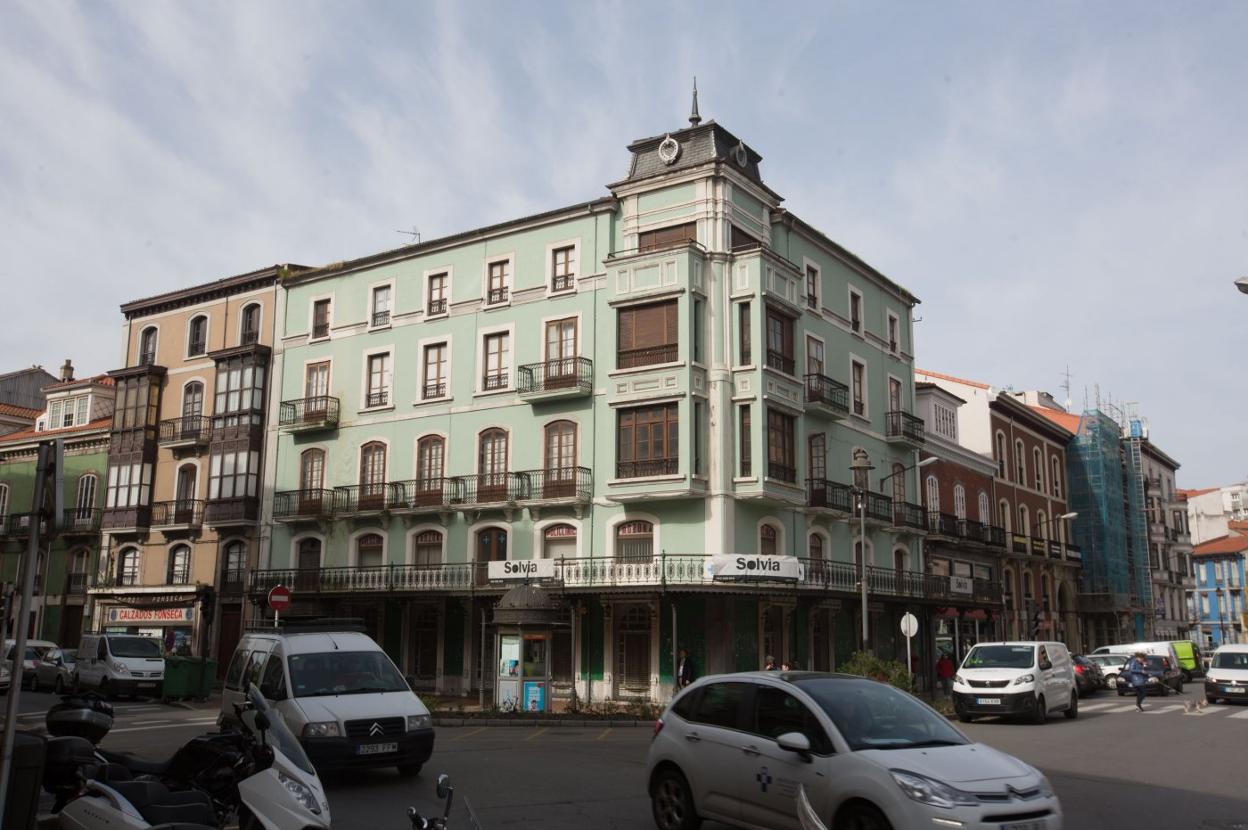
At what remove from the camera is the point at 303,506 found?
1448 inches

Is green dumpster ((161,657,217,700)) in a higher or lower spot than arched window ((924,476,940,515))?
lower

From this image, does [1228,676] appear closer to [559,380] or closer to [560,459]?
[560,459]

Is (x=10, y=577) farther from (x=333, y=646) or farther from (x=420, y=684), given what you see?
(x=333, y=646)

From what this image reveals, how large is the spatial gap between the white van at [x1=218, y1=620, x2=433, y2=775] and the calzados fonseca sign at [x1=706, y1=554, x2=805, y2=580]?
46.4 ft

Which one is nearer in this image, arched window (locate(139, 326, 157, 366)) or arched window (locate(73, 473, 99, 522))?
arched window (locate(139, 326, 157, 366))

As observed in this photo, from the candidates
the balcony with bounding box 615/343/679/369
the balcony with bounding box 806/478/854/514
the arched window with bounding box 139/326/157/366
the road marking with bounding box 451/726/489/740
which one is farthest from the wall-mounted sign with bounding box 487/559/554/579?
the arched window with bounding box 139/326/157/366

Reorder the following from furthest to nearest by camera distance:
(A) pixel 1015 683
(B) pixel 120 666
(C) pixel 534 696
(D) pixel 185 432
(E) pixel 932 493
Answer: (E) pixel 932 493 < (D) pixel 185 432 < (B) pixel 120 666 < (C) pixel 534 696 < (A) pixel 1015 683

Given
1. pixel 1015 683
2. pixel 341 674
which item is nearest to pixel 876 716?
pixel 341 674

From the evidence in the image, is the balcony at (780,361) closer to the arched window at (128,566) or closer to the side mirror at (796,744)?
the side mirror at (796,744)

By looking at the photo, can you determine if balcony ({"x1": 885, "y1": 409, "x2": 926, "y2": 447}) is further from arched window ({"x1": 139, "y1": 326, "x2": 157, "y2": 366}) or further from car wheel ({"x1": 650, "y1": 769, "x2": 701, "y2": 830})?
arched window ({"x1": 139, "y1": 326, "x2": 157, "y2": 366})

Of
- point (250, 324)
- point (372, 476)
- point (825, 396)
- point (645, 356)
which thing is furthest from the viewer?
point (250, 324)

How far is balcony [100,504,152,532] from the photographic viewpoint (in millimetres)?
41281

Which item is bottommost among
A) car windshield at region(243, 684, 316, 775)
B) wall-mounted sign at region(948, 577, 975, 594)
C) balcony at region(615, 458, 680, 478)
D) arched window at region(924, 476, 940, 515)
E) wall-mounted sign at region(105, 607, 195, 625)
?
car windshield at region(243, 684, 316, 775)

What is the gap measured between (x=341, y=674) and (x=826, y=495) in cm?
2168
